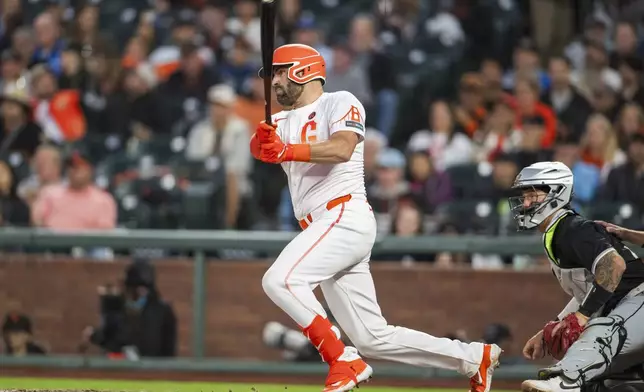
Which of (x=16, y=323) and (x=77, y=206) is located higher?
(x=77, y=206)

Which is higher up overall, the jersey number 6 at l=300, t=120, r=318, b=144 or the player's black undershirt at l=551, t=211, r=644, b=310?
the jersey number 6 at l=300, t=120, r=318, b=144

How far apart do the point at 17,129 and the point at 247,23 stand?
2643 millimetres

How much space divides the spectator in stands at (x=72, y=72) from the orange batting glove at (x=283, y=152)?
273 inches

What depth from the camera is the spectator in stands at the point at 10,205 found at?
33.4ft

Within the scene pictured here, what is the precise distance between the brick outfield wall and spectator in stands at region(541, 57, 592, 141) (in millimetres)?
2300

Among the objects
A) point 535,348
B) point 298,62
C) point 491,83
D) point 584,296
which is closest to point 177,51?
point 491,83

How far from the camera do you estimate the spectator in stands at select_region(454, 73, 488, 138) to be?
10781 mm

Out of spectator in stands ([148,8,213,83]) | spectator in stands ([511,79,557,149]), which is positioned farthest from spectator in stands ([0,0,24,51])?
spectator in stands ([511,79,557,149])

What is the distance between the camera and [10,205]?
10.3 meters

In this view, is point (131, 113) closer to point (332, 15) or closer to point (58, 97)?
point (58, 97)

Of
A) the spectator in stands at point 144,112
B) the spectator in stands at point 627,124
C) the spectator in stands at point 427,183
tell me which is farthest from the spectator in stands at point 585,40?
the spectator in stands at point 144,112

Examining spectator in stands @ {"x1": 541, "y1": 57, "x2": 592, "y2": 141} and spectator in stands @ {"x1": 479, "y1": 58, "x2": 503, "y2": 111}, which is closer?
spectator in stands @ {"x1": 541, "y1": 57, "x2": 592, "y2": 141}

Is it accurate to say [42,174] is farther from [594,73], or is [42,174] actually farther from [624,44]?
[624,44]

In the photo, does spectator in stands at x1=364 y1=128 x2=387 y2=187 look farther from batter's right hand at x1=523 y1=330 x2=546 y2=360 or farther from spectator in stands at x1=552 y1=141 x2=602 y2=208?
batter's right hand at x1=523 y1=330 x2=546 y2=360
